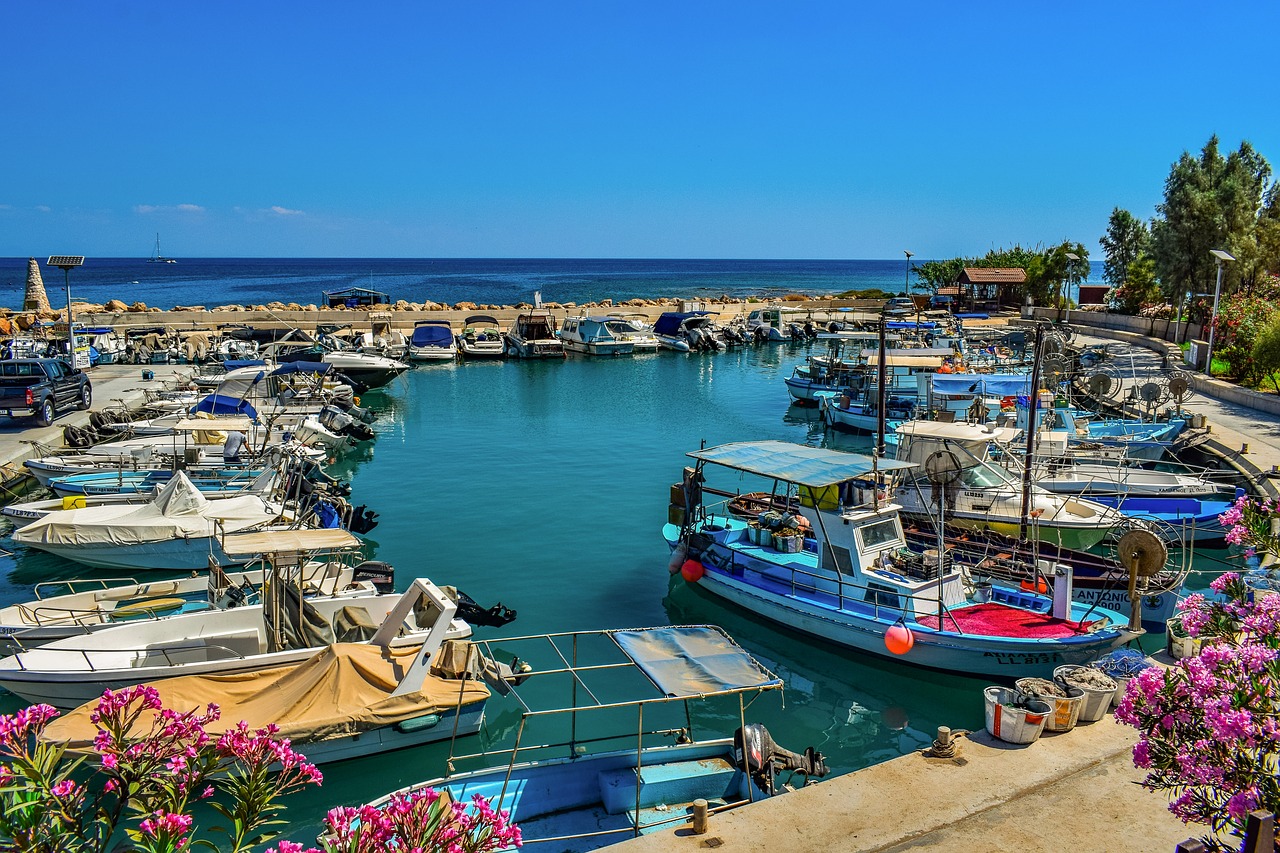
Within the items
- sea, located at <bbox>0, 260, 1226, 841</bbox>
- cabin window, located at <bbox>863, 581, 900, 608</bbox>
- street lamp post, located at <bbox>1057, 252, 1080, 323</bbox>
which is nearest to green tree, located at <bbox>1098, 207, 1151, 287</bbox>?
street lamp post, located at <bbox>1057, 252, 1080, 323</bbox>

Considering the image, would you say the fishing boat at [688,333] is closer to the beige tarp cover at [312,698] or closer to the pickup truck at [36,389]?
the pickup truck at [36,389]

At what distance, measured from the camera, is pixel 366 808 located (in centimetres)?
455

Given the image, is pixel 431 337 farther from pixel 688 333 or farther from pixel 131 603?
pixel 131 603

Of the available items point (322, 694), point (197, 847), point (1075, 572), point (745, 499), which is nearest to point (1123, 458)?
point (1075, 572)

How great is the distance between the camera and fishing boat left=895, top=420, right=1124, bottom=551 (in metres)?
21.5

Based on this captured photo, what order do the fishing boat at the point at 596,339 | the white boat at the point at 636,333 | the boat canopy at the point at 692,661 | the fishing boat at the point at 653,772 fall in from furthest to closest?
the white boat at the point at 636,333, the fishing boat at the point at 596,339, the boat canopy at the point at 692,661, the fishing boat at the point at 653,772

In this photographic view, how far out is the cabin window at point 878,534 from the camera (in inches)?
666

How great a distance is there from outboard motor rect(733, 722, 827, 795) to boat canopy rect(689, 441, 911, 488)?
544 cm

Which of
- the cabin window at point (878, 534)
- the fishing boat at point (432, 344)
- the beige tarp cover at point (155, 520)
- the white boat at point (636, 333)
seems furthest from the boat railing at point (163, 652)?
the white boat at point (636, 333)

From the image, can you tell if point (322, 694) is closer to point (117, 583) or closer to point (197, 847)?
point (197, 847)

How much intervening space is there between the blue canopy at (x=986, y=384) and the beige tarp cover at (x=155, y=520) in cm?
2507

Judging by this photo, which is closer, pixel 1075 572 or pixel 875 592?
pixel 875 592

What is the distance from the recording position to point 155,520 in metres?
20.5

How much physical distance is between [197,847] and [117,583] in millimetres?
11030
